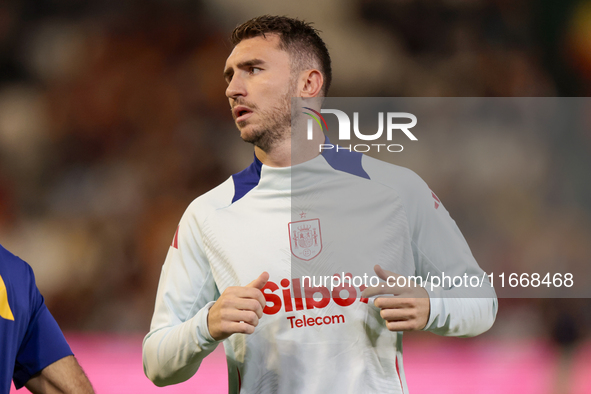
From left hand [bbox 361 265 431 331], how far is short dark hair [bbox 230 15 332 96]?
0.71 metres

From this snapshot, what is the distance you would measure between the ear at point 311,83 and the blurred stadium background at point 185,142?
43 cm

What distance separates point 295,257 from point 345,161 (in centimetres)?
34

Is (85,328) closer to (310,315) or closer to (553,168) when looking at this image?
(310,315)

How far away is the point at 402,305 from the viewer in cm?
120

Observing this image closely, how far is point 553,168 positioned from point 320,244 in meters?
1.08

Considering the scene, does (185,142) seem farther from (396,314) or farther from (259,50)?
(396,314)

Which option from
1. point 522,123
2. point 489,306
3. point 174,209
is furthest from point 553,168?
point 174,209

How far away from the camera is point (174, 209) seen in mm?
2865

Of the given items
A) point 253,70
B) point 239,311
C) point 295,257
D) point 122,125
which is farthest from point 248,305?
point 122,125

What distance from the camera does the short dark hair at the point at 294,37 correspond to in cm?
156

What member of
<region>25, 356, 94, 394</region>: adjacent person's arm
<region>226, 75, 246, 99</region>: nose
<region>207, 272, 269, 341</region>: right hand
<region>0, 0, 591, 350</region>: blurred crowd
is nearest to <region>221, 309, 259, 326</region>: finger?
<region>207, 272, 269, 341</region>: right hand

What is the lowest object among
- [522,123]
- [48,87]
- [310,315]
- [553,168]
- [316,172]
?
[310,315]

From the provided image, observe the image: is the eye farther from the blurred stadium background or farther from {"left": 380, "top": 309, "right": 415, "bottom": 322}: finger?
{"left": 380, "top": 309, "right": 415, "bottom": 322}: finger

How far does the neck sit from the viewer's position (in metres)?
1.55
